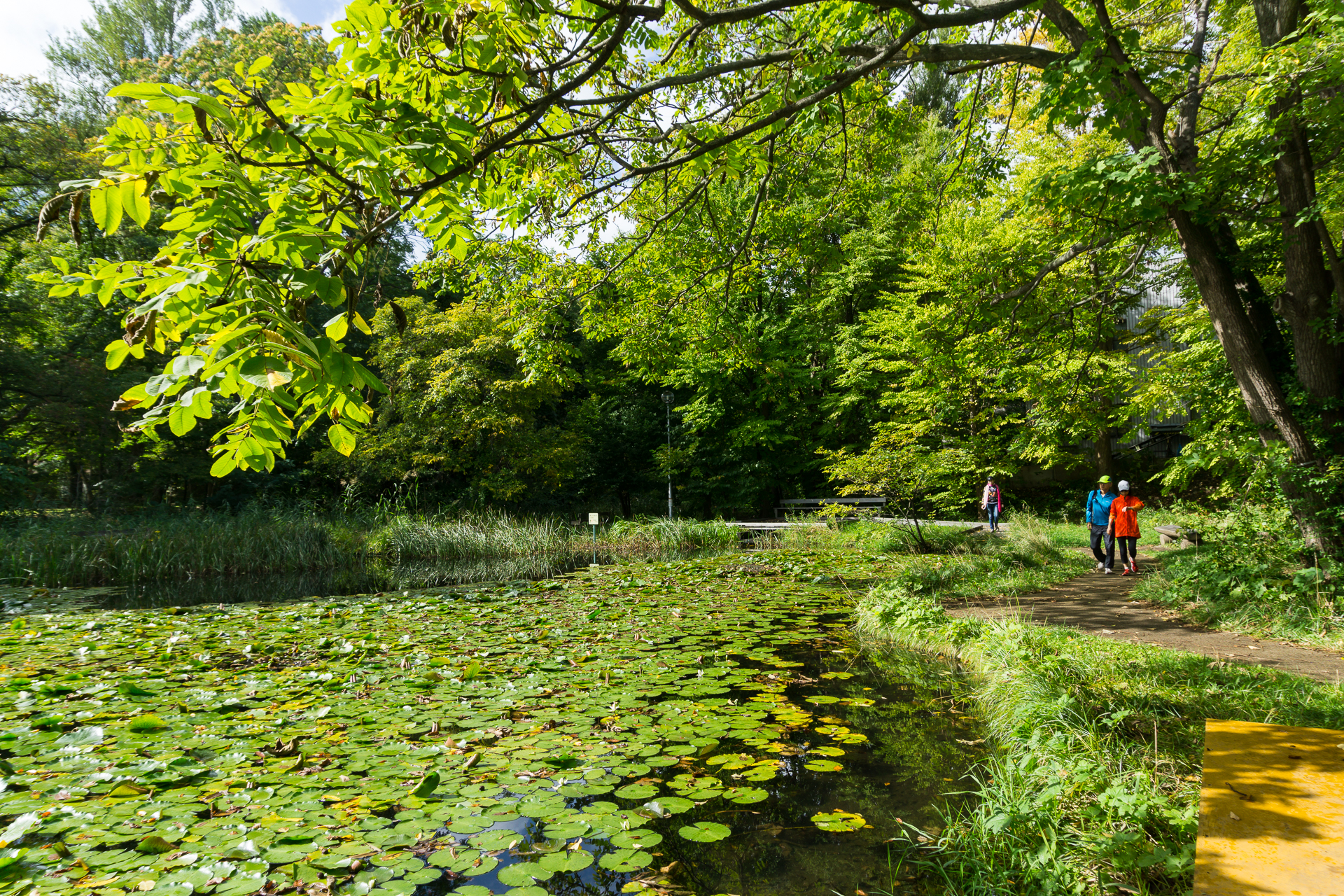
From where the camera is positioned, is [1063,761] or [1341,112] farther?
[1341,112]

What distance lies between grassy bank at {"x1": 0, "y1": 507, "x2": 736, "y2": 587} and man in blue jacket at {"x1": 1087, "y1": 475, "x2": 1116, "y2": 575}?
24.2 ft

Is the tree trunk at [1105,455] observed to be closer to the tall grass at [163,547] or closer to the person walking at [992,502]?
the person walking at [992,502]

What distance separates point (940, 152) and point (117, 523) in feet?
73.0

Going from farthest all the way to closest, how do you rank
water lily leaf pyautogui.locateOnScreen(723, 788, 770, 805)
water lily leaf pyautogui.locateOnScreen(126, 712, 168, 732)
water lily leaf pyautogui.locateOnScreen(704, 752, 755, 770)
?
water lily leaf pyautogui.locateOnScreen(126, 712, 168, 732) → water lily leaf pyautogui.locateOnScreen(704, 752, 755, 770) → water lily leaf pyautogui.locateOnScreen(723, 788, 770, 805)

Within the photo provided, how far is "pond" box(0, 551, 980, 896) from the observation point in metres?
2.83

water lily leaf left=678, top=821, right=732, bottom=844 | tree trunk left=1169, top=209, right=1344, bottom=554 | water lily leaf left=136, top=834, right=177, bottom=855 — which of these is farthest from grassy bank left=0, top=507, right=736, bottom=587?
water lily leaf left=136, top=834, right=177, bottom=855

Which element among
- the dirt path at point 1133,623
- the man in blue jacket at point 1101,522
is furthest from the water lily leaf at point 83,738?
the man in blue jacket at point 1101,522

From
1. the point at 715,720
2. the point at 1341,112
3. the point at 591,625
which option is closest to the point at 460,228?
the point at 715,720

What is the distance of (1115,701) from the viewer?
4121 mm

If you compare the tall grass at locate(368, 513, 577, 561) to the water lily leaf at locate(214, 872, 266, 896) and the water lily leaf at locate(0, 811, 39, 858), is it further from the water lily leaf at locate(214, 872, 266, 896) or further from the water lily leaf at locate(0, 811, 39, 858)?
the water lily leaf at locate(214, 872, 266, 896)

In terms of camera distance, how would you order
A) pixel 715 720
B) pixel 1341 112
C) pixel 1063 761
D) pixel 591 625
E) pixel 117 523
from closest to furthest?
pixel 1063 761 < pixel 715 720 < pixel 1341 112 < pixel 591 625 < pixel 117 523

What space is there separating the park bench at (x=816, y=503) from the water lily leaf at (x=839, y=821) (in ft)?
48.1

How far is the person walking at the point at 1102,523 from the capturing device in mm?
9726

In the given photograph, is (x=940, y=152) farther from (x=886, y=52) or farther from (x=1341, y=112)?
(x=886, y=52)
